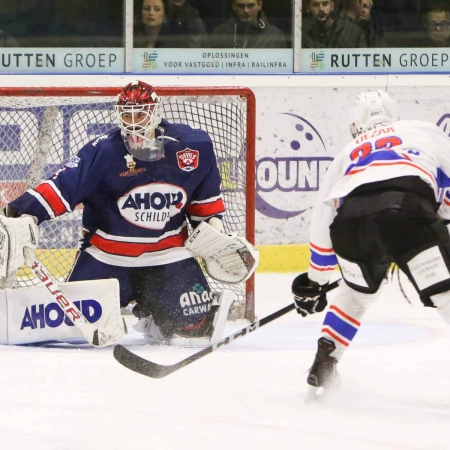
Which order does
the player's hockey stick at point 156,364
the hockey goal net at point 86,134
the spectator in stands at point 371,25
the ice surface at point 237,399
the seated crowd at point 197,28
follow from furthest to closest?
the spectator in stands at point 371,25, the seated crowd at point 197,28, the hockey goal net at point 86,134, the player's hockey stick at point 156,364, the ice surface at point 237,399

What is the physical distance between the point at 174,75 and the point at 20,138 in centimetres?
126

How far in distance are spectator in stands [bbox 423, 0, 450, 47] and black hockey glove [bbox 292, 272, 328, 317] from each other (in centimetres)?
311

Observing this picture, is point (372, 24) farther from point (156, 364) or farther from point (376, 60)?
point (156, 364)

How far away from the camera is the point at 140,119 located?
372 cm

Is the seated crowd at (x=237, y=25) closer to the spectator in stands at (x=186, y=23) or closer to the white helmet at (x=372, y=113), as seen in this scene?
the spectator in stands at (x=186, y=23)

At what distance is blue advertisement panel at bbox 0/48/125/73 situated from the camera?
5547mm

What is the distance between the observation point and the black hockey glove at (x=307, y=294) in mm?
2973

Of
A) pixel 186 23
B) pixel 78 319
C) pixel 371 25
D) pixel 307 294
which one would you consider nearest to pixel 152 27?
pixel 186 23

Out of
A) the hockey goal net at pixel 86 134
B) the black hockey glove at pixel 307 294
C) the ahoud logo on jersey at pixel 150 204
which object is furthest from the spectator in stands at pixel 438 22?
the black hockey glove at pixel 307 294

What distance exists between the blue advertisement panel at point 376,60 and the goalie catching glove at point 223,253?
1940 millimetres

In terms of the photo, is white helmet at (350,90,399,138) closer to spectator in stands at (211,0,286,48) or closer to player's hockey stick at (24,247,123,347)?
player's hockey stick at (24,247,123,347)

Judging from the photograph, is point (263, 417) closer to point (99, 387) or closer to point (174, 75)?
point (99, 387)

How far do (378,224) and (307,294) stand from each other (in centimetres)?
33

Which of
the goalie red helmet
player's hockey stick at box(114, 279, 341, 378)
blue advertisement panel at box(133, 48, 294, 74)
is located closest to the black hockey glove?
player's hockey stick at box(114, 279, 341, 378)
